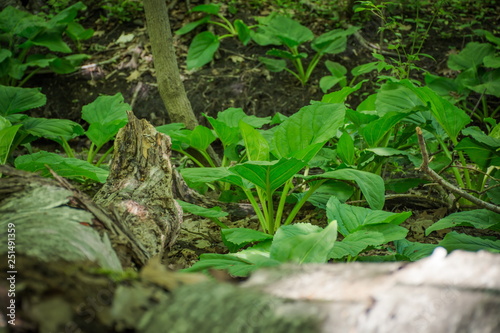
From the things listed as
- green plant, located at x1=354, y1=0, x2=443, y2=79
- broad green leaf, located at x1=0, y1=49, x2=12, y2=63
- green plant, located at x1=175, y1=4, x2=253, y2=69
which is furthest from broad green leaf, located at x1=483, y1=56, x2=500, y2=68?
broad green leaf, located at x1=0, y1=49, x2=12, y2=63

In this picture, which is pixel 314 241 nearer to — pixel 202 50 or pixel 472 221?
pixel 472 221

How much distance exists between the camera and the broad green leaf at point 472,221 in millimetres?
2205

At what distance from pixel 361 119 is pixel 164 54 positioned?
1871 mm

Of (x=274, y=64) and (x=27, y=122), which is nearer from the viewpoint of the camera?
(x=27, y=122)

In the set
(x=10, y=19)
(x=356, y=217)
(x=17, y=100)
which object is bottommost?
(x=356, y=217)

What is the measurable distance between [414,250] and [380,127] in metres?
1.11

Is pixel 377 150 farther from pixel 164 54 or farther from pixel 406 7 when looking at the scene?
pixel 406 7

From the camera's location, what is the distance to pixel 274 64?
5586mm

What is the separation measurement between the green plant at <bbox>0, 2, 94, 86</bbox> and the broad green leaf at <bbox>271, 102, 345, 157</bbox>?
3.77 meters

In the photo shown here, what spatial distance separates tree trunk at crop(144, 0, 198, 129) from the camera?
3912 mm

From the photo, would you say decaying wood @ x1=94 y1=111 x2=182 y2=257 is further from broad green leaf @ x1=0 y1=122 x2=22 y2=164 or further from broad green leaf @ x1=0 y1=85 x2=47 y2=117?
broad green leaf @ x1=0 y1=85 x2=47 y2=117

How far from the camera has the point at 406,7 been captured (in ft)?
22.0

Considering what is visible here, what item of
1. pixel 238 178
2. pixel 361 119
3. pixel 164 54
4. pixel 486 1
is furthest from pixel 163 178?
pixel 486 1

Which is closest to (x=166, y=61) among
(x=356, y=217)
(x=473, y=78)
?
(x=356, y=217)
